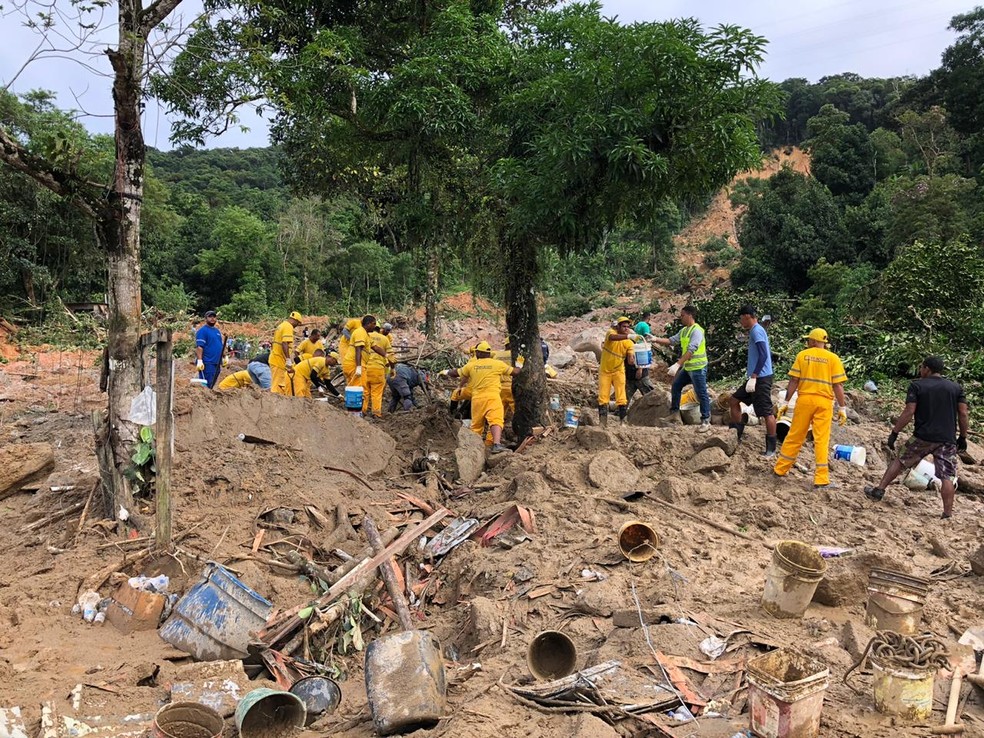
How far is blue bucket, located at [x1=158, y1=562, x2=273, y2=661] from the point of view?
191 inches

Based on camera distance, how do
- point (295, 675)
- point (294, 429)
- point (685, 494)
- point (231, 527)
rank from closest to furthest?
point (295, 675), point (231, 527), point (685, 494), point (294, 429)

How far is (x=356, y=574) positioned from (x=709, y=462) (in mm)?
3949

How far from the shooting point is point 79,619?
520 centimetres

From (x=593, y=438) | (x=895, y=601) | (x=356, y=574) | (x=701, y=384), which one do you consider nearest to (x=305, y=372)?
(x=593, y=438)

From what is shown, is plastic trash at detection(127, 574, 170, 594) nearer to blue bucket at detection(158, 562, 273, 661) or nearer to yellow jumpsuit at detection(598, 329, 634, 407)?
A: blue bucket at detection(158, 562, 273, 661)

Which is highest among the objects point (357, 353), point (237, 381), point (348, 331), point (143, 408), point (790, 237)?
point (790, 237)

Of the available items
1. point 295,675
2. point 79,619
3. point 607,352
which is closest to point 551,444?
point 607,352

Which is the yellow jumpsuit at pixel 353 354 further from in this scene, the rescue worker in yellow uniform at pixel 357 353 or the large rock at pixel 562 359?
the large rock at pixel 562 359

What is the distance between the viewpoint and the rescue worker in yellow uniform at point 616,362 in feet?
31.2

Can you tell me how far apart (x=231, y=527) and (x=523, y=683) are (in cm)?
349

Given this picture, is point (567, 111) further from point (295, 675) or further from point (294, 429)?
point (295, 675)

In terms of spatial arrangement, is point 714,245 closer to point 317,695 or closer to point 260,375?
point 260,375

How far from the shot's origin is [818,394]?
22.8 feet

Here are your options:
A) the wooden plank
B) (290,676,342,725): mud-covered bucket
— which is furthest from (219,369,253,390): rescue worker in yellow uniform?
(290,676,342,725): mud-covered bucket
